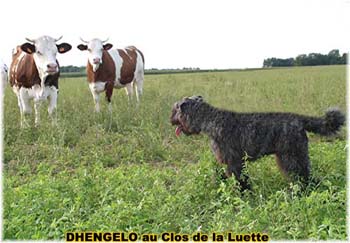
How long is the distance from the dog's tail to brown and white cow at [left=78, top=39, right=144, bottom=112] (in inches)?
178

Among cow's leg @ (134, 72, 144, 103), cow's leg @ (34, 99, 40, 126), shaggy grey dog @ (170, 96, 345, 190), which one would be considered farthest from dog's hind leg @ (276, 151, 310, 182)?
cow's leg @ (134, 72, 144, 103)

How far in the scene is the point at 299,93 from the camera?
245 inches

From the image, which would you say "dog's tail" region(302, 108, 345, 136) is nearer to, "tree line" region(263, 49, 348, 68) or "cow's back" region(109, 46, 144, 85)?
"tree line" region(263, 49, 348, 68)

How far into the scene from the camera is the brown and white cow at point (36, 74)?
6.52 meters

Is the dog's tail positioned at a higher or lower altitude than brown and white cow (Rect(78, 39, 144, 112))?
lower

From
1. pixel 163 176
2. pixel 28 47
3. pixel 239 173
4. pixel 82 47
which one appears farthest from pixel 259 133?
pixel 82 47

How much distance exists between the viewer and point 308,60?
15.2 feet

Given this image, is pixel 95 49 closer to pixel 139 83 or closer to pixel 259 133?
pixel 139 83

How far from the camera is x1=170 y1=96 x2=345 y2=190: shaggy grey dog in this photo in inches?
150

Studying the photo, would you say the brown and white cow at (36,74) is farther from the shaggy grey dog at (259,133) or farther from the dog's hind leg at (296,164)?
the dog's hind leg at (296,164)

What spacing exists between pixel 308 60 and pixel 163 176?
6.18 feet

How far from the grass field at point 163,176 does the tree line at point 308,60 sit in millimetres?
150

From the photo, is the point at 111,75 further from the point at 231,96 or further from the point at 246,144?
the point at 246,144

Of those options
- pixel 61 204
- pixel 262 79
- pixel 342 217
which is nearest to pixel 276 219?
pixel 342 217
